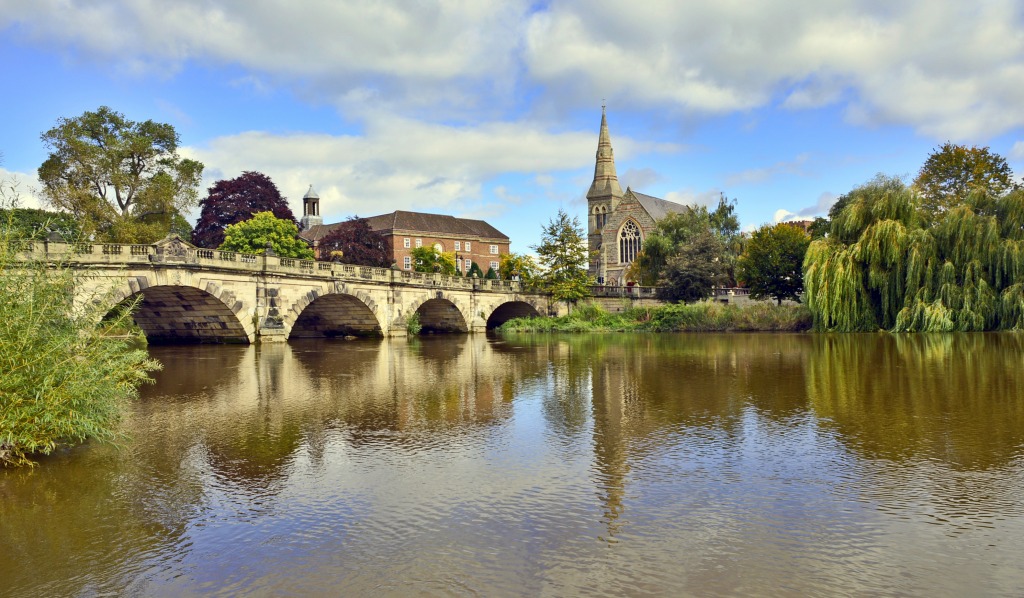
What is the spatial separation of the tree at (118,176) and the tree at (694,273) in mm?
33581

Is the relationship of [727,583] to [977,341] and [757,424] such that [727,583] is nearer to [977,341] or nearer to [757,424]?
[757,424]

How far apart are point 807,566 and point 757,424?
559 cm

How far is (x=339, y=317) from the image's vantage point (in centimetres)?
4291

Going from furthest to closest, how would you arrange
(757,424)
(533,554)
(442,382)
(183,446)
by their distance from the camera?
(442,382) < (757,424) < (183,446) < (533,554)

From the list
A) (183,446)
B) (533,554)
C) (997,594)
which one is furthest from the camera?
(183,446)

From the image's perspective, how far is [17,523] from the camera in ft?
21.3

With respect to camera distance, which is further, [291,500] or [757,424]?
[757,424]

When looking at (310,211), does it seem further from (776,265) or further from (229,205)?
(776,265)

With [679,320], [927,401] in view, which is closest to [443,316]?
[679,320]

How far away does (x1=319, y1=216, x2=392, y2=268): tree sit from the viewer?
193 feet

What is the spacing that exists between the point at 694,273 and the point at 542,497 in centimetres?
4805

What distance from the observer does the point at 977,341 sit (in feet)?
82.1

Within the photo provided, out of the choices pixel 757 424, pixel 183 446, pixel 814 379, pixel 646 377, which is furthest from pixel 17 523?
pixel 814 379

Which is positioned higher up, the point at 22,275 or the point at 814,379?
the point at 22,275
